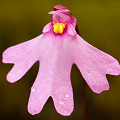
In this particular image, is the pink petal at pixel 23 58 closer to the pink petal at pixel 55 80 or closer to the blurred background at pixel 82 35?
the pink petal at pixel 55 80

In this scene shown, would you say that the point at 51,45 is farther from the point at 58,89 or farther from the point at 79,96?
the point at 79,96

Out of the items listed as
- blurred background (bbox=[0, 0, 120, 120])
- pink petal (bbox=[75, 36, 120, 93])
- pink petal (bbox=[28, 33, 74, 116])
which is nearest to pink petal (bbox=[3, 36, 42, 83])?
pink petal (bbox=[28, 33, 74, 116])

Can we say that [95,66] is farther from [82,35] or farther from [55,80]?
[82,35]

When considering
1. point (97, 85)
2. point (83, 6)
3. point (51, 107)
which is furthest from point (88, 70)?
point (83, 6)

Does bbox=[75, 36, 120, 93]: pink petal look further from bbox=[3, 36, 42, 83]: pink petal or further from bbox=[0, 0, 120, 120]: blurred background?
bbox=[0, 0, 120, 120]: blurred background

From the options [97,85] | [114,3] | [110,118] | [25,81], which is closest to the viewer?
[97,85]

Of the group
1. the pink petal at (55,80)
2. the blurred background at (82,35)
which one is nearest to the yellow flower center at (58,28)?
the pink petal at (55,80)

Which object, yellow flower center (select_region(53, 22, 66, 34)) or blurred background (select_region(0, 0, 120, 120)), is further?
blurred background (select_region(0, 0, 120, 120))

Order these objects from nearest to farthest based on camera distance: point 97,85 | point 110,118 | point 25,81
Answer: point 97,85 → point 110,118 → point 25,81
